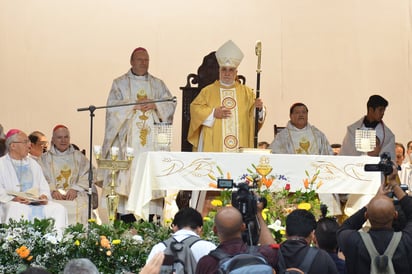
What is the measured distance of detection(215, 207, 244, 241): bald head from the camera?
598 cm

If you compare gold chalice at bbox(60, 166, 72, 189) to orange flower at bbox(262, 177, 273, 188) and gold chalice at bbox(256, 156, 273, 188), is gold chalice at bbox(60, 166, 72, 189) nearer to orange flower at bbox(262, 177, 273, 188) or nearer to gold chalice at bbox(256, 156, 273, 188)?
gold chalice at bbox(256, 156, 273, 188)

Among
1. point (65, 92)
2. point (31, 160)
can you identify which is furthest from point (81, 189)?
point (65, 92)

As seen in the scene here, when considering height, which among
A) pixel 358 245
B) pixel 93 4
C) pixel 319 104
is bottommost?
pixel 358 245

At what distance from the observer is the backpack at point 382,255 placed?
20.4 feet

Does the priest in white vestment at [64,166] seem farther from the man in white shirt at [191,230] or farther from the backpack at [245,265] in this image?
the backpack at [245,265]

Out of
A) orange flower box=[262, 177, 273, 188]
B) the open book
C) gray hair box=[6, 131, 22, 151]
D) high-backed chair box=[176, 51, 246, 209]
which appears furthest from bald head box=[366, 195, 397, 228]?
high-backed chair box=[176, 51, 246, 209]

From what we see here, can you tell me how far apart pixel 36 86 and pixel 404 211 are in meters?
8.81

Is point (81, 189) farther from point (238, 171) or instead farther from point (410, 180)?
point (410, 180)

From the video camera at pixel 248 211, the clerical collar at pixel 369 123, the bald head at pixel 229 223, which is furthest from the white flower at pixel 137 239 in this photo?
the clerical collar at pixel 369 123

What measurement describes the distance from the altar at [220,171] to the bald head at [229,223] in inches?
140

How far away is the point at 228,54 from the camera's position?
35.6 ft

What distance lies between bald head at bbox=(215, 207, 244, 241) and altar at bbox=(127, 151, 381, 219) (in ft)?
11.7

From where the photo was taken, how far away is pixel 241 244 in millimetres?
6012

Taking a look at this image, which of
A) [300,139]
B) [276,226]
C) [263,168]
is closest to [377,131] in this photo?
[300,139]
